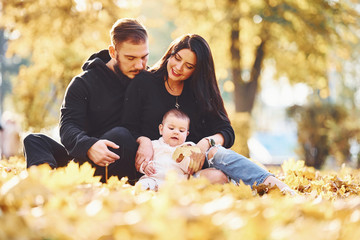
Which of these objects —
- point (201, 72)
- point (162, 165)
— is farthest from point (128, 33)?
point (162, 165)

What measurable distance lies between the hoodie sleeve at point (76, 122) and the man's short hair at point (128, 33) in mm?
472

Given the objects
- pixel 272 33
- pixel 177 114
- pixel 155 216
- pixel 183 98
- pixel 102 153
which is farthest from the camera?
pixel 272 33

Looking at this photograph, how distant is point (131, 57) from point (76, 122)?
0.68 m

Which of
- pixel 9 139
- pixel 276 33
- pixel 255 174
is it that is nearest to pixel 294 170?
pixel 255 174

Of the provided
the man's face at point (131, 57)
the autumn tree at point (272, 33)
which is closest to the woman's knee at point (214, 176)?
the man's face at point (131, 57)

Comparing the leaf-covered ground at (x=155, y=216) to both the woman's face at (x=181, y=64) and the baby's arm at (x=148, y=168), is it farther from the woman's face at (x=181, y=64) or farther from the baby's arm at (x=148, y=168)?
the woman's face at (x=181, y=64)

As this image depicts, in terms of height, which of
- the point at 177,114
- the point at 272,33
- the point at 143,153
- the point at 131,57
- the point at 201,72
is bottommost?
the point at 143,153

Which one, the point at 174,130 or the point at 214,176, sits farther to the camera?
the point at 174,130

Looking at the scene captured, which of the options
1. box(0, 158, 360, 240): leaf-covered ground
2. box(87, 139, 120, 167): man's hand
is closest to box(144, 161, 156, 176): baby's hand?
box(87, 139, 120, 167): man's hand

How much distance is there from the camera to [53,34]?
11.5 metres

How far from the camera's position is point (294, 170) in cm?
418

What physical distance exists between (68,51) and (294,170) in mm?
7621

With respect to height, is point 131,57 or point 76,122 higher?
point 131,57

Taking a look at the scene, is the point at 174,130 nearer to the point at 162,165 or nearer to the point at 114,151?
the point at 162,165
